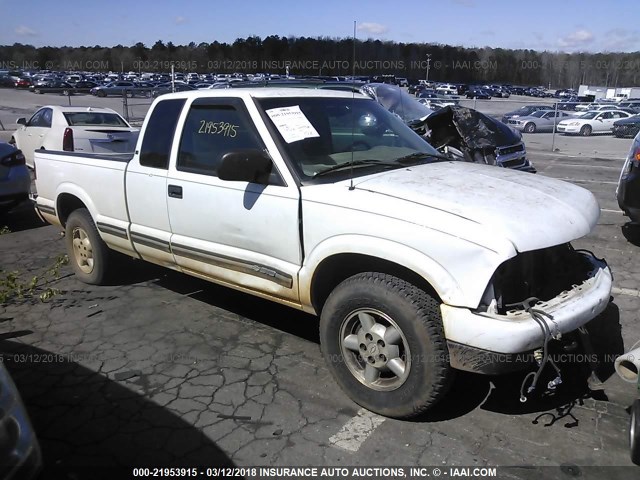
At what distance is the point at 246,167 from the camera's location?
3.40 m

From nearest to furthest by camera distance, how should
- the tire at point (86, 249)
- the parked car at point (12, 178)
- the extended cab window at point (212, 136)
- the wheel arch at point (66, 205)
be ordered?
1. the extended cab window at point (212, 136)
2. the tire at point (86, 249)
3. the wheel arch at point (66, 205)
4. the parked car at point (12, 178)

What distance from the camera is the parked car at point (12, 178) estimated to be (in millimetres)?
7512

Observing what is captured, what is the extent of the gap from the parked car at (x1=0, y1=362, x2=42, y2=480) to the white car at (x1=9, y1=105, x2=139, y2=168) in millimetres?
8453

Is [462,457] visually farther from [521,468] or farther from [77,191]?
[77,191]

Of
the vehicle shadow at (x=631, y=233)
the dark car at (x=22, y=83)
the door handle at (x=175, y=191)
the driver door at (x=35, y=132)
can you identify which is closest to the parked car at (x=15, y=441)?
the door handle at (x=175, y=191)

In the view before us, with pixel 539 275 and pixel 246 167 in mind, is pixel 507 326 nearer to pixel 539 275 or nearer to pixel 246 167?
pixel 539 275

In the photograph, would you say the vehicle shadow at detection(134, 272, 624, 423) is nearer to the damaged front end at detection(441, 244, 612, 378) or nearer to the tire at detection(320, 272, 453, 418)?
the tire at detection(320, 272, 453, 418)

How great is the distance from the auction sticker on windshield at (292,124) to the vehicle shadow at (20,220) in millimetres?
5643

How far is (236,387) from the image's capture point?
347 centimetres

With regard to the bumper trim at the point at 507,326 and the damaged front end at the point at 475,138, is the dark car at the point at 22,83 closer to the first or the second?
the damaged front end at the point at 475,138

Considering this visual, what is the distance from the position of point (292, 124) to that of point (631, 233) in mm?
5438

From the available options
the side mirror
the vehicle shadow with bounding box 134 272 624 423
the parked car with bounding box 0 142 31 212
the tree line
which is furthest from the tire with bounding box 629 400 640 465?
the tree line

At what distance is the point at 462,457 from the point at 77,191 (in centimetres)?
419

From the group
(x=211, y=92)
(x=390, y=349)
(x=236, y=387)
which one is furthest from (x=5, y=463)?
(x=211, y=92)
